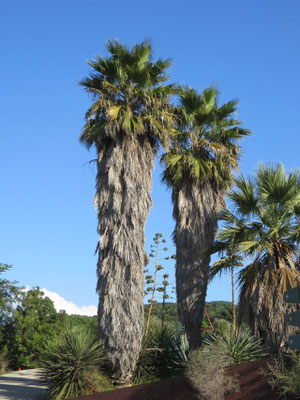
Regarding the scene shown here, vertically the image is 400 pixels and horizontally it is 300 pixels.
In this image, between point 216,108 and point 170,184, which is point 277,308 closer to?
point 170,184

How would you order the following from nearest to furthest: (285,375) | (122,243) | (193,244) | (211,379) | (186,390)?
1. (285,375)
2. (211,379)
3. (186,390)
4. (122,243)
5. (193,244)

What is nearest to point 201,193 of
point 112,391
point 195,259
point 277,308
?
point 195,259

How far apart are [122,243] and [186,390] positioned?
19.6 ft

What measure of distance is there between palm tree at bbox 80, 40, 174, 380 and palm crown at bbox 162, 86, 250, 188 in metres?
2.50

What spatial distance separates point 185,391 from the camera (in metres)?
13.5

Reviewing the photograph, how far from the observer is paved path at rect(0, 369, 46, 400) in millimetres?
16827

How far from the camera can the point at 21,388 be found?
19.4 metres

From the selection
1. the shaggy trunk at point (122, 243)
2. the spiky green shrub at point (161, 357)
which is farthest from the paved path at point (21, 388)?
the spiky green shrub at point (161, 357)

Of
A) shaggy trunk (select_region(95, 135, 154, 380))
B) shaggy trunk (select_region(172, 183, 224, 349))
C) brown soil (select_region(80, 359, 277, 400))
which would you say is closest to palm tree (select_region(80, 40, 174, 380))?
shaggy trunk (select_region(95, 135, 154, 380))

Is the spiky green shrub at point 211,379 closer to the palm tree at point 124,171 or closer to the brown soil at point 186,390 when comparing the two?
the brown soil at point 186,390

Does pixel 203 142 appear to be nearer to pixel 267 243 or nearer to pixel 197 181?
pixel 197 181

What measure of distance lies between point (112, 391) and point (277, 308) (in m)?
5.77

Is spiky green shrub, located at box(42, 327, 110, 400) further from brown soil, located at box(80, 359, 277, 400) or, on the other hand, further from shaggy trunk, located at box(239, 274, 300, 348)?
shaggy trunk, located at box(239, 274, 300, 348)

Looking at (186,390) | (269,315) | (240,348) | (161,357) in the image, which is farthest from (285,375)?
(161,357)
